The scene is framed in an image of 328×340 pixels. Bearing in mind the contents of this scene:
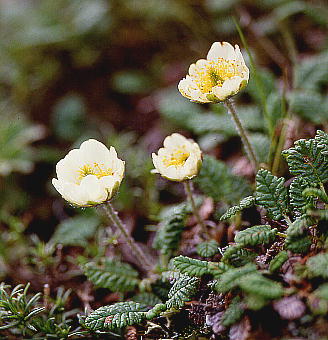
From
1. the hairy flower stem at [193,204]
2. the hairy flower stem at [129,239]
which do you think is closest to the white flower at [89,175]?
the hairy flower stem at [129,239]

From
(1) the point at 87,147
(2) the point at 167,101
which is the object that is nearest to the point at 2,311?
(1) the point at 87,147

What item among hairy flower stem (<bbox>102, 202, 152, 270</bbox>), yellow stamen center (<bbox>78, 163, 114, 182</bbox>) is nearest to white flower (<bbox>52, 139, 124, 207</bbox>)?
yellow stamen center (<bbox>78, 163, 114, 182</bbox>)

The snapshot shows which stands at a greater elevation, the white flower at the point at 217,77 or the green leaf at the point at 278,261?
the white flower at the point at 217,77

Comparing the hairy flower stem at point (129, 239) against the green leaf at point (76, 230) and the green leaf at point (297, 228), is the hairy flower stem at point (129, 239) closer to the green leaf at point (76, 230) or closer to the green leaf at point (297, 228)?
the green leaf at point (76, 230)

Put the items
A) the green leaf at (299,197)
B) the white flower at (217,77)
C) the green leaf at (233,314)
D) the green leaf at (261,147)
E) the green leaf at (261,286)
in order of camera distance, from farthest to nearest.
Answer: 1. the green leaf at (261,147)
2. the white flower at (217,77)
3. the green leaf at (299,197)
4. the green leaf at (233,314)
5. the green leaf at (261,286)

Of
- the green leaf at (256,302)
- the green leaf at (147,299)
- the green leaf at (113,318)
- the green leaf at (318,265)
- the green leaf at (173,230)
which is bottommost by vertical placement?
the green leaf at (147,299)

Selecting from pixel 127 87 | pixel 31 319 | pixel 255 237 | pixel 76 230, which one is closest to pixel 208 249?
pixel 255 237

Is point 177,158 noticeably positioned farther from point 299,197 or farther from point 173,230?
point 299,197
